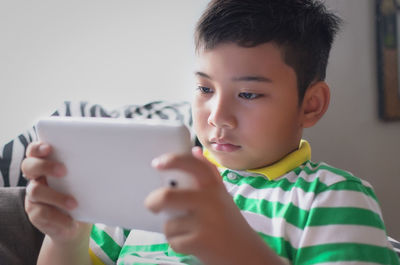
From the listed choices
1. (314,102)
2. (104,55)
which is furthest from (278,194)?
(104,55)

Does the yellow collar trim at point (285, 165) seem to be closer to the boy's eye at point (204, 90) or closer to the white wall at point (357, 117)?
the boy's eye at point (204, 90)

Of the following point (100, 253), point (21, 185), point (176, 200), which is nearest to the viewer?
point (176, 200)

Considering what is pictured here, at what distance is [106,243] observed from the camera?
3.01ft

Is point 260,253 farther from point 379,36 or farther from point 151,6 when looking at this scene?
point 379,36

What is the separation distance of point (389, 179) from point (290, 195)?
120cm

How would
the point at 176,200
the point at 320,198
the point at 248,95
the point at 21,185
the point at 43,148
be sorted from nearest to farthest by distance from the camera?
1. the point at 176,200
2. the point at 43,148
3. the point at 320,198
4. the point at 248,95
5. the point at 21,185

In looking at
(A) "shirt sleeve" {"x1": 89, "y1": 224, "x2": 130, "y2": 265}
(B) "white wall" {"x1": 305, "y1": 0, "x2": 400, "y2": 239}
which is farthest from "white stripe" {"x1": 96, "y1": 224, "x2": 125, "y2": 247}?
(B) "white wall" {"x1": 305, "y1": 0, "x2": 400, "y2": 239}

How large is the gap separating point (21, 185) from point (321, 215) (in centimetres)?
83

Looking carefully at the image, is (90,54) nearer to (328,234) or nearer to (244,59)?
(244,59)

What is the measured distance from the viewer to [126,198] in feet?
1.89

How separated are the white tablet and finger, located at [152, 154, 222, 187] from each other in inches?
0.6

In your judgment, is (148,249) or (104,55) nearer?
(148,249)

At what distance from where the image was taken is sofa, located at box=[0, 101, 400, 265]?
0.94m

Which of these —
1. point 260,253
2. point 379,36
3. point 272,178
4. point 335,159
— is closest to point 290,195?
point 272,178
